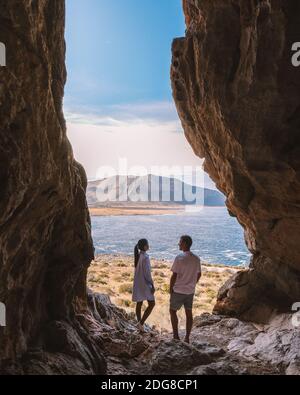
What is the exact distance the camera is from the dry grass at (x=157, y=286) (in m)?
23.8

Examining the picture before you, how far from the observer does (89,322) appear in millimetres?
12430

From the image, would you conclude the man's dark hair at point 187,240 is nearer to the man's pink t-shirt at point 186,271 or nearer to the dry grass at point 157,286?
the man's pink t-shirt at point 186,271

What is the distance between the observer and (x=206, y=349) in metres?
11.2

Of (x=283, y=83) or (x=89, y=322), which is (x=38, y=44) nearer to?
(x=283, y=83)

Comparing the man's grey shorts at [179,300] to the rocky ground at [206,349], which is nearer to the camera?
the rocky ground at [206,349]

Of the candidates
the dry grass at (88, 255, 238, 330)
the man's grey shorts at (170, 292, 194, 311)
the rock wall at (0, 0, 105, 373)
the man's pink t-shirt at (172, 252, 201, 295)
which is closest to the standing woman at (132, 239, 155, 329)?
the rock wall at (0, 0, 105, 373)

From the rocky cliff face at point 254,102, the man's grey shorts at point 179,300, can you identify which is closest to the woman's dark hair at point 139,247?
the man's grey shorts at point 179,300

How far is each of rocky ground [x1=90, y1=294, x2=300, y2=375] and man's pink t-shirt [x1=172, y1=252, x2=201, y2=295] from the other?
142 cm

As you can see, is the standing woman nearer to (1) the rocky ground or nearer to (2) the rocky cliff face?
(1) the rocky ground

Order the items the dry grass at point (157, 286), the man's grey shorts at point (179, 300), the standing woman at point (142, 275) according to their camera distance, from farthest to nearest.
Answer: the dry grass at point (157, 286) → the standing woman at point (142, 275) → the man's grey shorts at point (179, 300)

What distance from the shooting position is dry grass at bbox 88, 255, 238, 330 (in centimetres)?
2384

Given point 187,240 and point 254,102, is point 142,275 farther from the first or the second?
point 254,102

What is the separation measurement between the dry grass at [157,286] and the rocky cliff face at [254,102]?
846 cm
